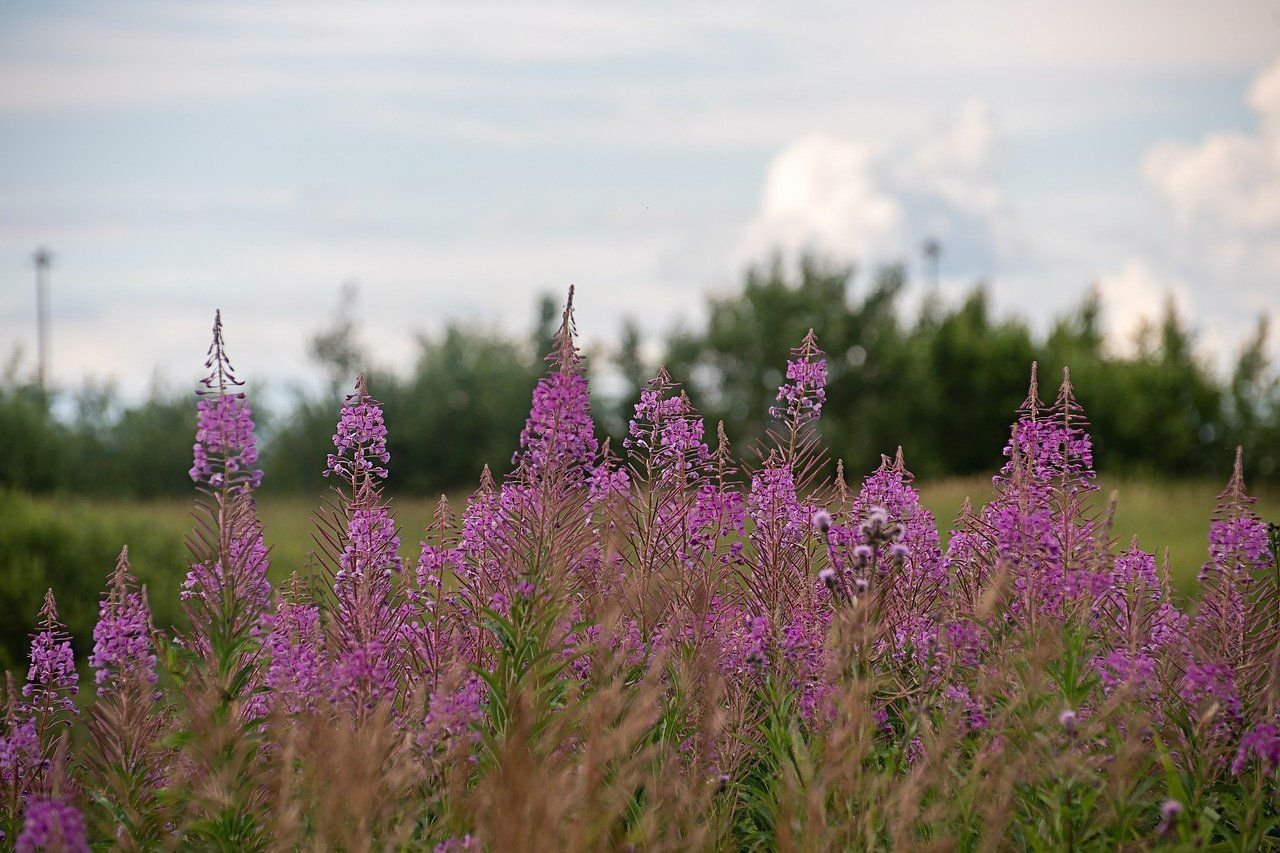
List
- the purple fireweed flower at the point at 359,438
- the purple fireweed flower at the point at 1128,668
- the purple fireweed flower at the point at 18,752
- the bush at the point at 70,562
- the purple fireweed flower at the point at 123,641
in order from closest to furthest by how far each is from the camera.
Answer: the purple fireweed flower at the point at 1128,668 < the purple fireweed flower at the point at 123,641 < the purple fireweed flower at the point at 359,438 < the purple fireweed flower at the point at 18,752 < the bush at the point at 70,562

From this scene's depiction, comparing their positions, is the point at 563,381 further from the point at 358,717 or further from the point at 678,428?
the point at 358,717

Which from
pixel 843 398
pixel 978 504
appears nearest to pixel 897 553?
pixel 978 504

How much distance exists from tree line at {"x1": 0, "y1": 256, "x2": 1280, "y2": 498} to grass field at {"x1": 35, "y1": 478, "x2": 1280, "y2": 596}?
9.61 meters

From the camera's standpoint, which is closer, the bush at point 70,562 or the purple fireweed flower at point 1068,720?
the purple fireweed flower at point 1068,720

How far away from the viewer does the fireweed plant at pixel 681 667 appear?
14.9 ft

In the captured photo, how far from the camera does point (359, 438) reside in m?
5.82

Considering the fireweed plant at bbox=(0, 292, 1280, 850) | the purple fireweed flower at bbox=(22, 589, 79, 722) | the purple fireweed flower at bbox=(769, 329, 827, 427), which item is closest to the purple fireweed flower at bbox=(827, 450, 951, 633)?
the fireweed plant at bbox=(0, 292, 1280, 850)

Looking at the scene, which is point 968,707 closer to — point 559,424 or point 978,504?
point 559,424

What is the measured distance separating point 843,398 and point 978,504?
24118 millimetres

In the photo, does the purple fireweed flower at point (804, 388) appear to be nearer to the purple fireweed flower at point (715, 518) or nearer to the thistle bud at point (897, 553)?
the purple fireweed flower at point (715, 518)

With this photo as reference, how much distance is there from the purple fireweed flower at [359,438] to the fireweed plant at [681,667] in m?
0.02

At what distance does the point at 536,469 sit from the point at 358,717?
1.37m

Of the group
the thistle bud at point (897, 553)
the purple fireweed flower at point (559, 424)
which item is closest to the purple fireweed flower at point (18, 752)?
the purple fireweed flower at point (559, 424)

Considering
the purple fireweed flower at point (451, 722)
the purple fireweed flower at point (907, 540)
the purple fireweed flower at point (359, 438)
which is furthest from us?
the purple fireweed flower at point (907, 540)
